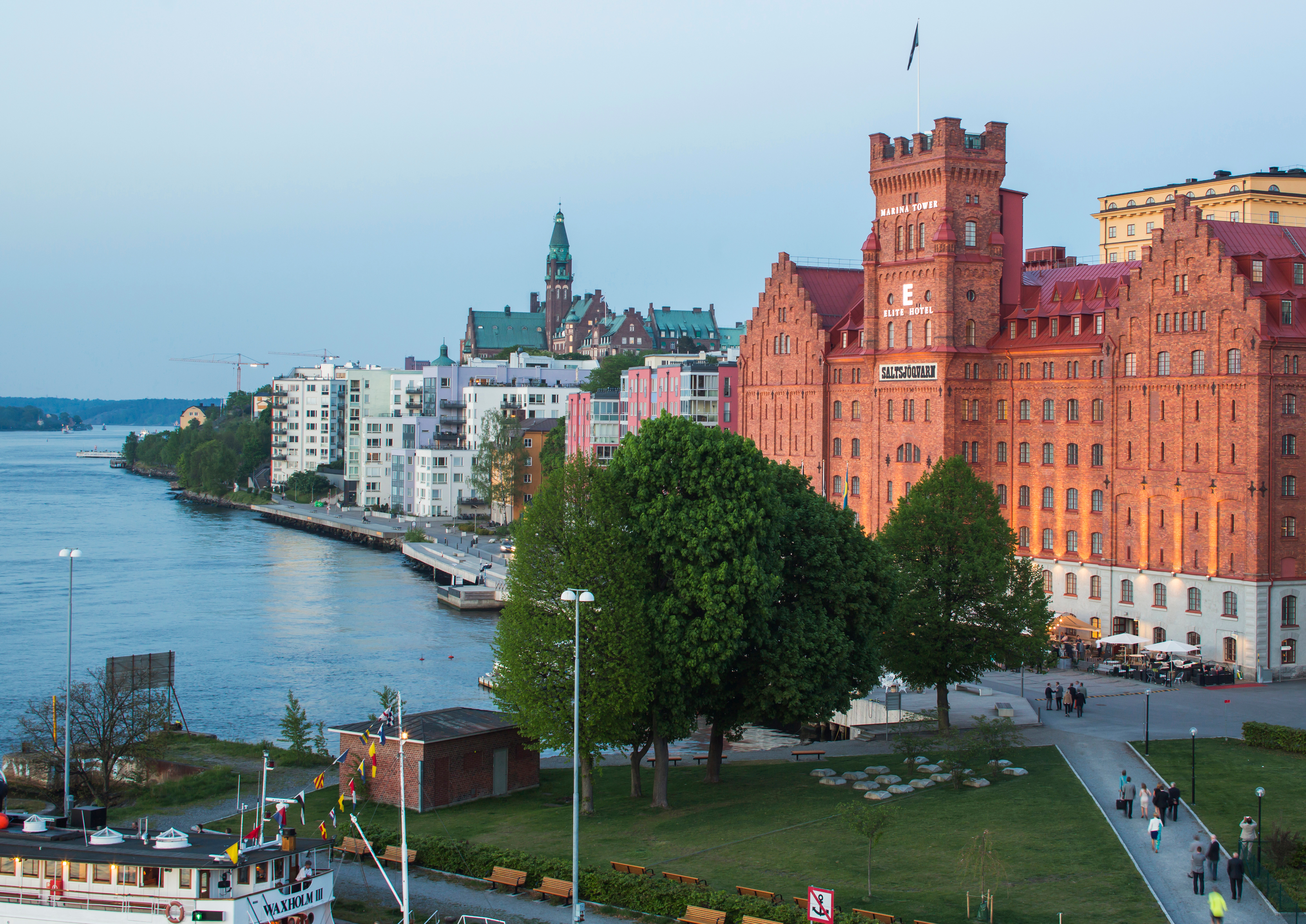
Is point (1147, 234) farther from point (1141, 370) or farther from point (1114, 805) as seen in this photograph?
point (1114, 805)

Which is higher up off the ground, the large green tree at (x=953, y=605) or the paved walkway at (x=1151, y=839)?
the large green tree at (x=953, y=605)

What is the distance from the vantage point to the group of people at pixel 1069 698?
200ft

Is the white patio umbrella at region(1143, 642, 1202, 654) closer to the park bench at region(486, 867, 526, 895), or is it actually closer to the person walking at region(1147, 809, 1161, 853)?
Answer: the person walking at region(1147, 809, 1161, 853)

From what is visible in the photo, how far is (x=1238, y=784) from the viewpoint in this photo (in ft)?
150

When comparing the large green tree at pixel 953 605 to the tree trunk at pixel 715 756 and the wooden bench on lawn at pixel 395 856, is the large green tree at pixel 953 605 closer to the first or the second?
the tree trunk at pixel 715 756

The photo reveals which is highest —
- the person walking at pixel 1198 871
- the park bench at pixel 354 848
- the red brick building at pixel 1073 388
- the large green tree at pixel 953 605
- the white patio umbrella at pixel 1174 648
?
the red brick building at pixel 1073 388

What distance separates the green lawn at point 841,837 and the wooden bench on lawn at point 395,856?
2046mm

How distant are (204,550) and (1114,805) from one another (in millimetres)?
126860

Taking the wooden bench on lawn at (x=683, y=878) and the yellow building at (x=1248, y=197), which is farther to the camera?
the yellow building at (x=1248, y=197)

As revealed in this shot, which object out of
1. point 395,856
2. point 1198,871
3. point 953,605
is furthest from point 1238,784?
point 395,856

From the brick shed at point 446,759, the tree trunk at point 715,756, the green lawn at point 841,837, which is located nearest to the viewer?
the green lawn at point 841,837

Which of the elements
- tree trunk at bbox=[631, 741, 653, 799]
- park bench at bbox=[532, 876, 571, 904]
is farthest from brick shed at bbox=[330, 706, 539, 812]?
park bench at bbox=[532, 876, 571, 904]

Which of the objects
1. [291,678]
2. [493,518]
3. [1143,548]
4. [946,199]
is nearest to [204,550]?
[493,518]

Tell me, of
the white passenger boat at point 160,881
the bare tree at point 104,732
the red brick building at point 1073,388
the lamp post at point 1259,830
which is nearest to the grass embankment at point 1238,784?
the lamp post at point 1259,830
